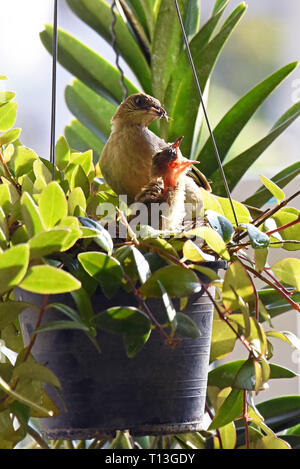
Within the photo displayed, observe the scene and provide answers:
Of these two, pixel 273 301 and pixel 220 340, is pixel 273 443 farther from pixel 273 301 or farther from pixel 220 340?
pixel 273 301

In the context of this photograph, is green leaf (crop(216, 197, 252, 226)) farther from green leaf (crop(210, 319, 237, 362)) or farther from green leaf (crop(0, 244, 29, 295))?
green leaf (crop(0, 244, 29, 295))

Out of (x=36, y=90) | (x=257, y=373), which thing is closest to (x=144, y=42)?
(x=257, y=373)

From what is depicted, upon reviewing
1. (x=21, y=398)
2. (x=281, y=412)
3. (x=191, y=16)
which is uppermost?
(x=191, y=16)

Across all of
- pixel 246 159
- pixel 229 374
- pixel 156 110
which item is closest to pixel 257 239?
pixel 156 110

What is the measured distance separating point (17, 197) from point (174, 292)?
0.23 metres

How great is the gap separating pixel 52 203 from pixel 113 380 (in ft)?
0.60

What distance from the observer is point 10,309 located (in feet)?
1.84

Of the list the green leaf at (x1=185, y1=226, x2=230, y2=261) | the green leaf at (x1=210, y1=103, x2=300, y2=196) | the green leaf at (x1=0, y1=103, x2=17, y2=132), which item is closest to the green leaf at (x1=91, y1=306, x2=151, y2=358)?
the green leaf at (x1=185, y1=226, x2=230, y2=261)

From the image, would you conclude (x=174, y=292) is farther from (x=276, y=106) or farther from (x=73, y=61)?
(x=276, y=106)

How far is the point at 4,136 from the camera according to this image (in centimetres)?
74

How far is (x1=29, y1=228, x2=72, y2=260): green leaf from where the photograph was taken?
17.7 inches

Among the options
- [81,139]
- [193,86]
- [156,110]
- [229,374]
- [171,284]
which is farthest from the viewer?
[81,139]

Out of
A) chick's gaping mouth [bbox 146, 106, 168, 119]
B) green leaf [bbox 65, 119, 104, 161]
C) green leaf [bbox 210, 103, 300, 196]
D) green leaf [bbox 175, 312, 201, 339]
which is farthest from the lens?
green leaf [bbox 65, 119, 104, 161]

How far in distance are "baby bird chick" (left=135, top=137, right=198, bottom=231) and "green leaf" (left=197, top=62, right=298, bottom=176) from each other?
46 cm
